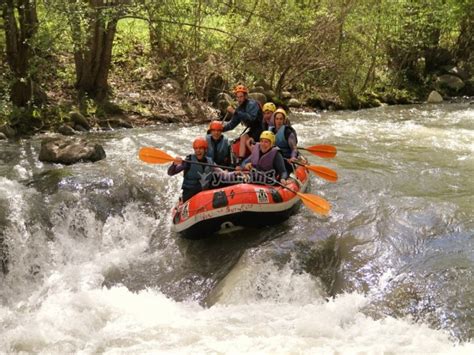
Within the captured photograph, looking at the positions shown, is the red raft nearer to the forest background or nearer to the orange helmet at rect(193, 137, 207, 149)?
the orange helmet at rect(193, 137, 207, 149)

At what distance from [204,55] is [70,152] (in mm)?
5555

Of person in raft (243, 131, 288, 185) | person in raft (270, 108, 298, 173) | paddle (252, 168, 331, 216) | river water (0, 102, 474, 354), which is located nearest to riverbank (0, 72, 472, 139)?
river water (0, 102, 474, 354)

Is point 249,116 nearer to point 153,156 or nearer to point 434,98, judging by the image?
point 153,156

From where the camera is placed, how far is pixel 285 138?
6.84m

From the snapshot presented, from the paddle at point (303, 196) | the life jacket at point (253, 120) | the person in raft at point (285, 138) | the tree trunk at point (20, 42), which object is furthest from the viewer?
the tree trunk at point (20, 42)

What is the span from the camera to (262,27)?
1239cm

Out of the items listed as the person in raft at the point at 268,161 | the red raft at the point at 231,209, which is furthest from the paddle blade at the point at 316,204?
the person in raft at the point at 268,161

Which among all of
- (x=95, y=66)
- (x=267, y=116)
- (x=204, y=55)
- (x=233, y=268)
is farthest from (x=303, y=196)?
(x=204, y=55)

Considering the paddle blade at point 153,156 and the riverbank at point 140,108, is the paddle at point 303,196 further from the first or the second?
the riverbank at point 140,108

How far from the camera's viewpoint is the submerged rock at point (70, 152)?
758 centimetres

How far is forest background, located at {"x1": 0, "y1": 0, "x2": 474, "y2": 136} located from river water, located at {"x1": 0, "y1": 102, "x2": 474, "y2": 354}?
240cm

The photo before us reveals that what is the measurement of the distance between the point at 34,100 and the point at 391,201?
23.4 ft

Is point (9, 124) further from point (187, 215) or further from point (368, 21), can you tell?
point (368, 21)

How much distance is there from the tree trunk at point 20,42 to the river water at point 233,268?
2157 millimetres
